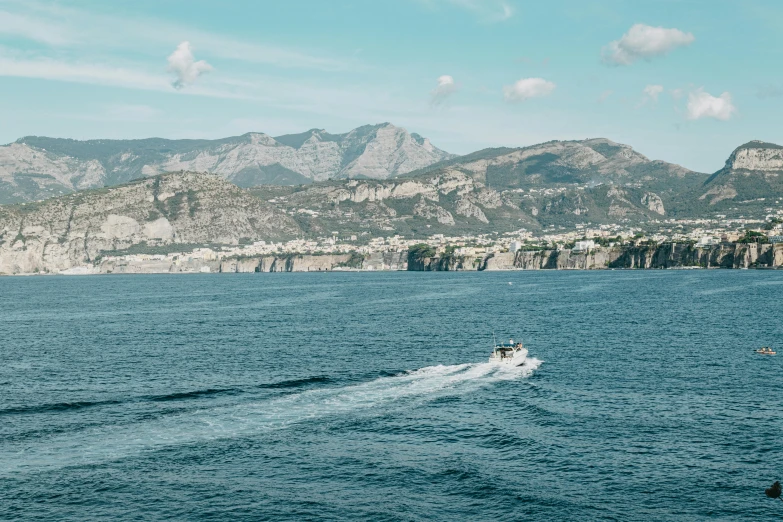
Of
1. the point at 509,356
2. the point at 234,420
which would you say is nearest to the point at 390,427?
the point at 234,420

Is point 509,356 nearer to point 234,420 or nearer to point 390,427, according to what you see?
point 390,427

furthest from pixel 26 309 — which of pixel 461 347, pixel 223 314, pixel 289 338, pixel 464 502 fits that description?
pixel 464 502

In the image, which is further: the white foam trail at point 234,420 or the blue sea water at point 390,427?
the white foam trail at point 234,420

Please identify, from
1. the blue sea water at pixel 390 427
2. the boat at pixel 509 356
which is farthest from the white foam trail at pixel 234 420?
the boat at pixel 509 356

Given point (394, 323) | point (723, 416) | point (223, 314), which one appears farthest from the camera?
point (223, 314)

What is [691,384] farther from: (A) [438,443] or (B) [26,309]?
(B) [26,309]

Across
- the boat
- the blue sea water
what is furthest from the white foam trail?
the boat

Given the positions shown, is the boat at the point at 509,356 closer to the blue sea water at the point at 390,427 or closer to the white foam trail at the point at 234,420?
the white foam trail at the point at 234,420
